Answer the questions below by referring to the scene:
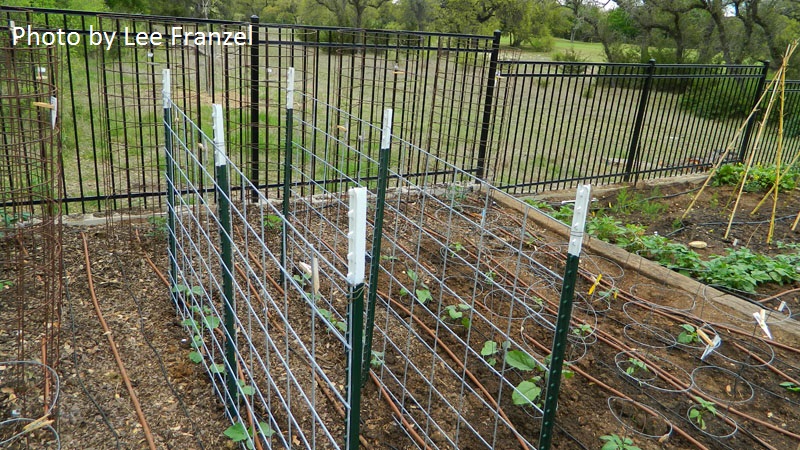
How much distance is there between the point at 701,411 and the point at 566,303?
2112 millimetres

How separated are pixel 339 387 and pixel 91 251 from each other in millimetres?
2410

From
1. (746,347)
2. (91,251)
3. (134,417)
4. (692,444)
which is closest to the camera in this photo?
(134,417)

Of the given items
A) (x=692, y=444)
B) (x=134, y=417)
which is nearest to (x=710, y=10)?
(x=692, y=444)

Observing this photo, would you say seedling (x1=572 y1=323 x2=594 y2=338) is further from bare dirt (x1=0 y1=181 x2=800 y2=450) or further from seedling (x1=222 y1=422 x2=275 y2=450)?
seedling (x1=222 y1=422 x2=275 y2=450)

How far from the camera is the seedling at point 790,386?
373 cm

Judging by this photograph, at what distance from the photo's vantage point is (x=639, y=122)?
25.6 ft

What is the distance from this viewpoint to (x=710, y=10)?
19953 millimetres

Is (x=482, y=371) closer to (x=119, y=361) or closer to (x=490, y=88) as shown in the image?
(x=119, y=361)

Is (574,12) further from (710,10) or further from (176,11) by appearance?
(176,11)

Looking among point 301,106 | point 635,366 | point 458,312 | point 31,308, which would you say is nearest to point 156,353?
point 31,308

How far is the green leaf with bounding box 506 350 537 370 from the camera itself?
2.51 meters

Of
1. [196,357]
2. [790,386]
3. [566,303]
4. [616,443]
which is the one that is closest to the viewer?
[566,303]

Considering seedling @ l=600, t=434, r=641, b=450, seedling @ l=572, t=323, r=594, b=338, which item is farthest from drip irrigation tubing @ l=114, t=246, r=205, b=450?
seedling @ l=572, t=323, r=594, b=338

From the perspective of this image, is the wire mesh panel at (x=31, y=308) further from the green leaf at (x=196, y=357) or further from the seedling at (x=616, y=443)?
the seedling at (x=616, y=443)
